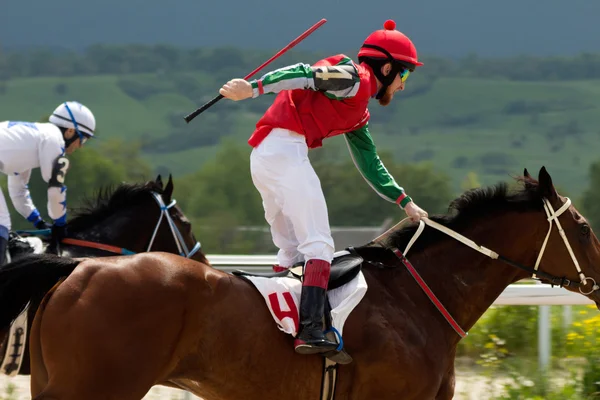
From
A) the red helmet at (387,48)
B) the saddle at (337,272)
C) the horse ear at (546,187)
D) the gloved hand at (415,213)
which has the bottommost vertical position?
the saddle at (337,272)

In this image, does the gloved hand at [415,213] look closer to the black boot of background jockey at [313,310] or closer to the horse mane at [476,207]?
the horse mane at [476,207]

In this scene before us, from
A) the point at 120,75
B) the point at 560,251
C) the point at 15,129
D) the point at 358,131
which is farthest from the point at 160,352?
the point at 120,75

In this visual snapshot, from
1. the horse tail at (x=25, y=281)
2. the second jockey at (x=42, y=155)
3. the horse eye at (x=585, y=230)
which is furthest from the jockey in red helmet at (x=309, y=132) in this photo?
the second jockey at (x=42, y=155)

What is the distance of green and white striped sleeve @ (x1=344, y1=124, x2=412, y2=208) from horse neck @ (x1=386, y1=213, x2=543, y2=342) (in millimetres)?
357

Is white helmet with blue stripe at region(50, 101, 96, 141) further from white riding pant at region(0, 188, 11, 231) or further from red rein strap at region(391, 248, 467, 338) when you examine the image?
red rein strap at region(391, 248, 467, 338)

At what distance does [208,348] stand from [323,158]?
3076 centimetres

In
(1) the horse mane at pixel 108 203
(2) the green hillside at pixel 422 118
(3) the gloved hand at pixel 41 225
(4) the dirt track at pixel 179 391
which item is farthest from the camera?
(2) the green hillside at pixel 422 118

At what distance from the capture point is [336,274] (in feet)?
13.3

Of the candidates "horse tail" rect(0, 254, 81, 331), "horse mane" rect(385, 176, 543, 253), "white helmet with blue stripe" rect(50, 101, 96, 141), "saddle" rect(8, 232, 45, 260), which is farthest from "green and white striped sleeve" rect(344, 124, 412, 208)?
"white helmet with blue stripe" rect(50, 101, 96, 141)

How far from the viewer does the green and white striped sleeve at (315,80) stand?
3821 mm

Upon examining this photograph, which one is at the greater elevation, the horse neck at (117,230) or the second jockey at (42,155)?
the second jockey at (42,155)

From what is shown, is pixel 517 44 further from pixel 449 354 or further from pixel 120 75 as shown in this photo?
pixel 449 354

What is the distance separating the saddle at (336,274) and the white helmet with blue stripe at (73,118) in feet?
10.8

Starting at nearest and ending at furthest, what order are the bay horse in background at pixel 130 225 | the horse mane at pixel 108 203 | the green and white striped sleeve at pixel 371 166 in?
1. the green and white striped sleeve at pixel 371 166
2. the bay horse in background at pixel 130 225
3. the horse mane at pixel 108 203
